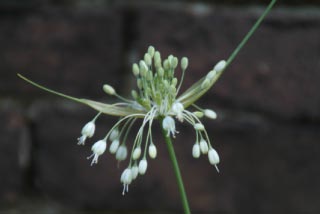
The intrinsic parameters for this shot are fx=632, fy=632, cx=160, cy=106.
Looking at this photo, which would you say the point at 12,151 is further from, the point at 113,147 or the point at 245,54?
the point at 113,147

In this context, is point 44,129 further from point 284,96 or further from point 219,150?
point 284,96

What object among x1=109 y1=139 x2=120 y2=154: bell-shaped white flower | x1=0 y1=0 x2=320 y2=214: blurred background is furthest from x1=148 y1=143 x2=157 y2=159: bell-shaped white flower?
x1=0 y1=0 x2=320 y2=214: blurred background

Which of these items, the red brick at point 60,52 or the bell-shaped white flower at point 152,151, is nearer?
the bell-shaped white flower at point 152,151

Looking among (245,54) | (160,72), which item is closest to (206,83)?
(160,72)

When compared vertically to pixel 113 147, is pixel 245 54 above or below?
above

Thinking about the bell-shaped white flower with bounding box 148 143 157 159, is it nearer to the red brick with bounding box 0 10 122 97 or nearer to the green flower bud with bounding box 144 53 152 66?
the green flower bud with bounding box 144 53 152 66

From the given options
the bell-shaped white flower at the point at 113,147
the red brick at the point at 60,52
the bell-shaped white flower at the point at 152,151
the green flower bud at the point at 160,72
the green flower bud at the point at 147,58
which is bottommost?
the bell-shaped white flower at the point at 152,151

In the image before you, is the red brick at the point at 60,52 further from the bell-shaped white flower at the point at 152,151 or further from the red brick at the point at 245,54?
the bell-shaped white flower at the point at 152,151

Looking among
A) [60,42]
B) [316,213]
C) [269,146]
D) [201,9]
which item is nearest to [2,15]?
[60,42]

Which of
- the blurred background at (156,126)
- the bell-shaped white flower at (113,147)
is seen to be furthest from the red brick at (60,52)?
the bell-shaped white flower at (113,147)
